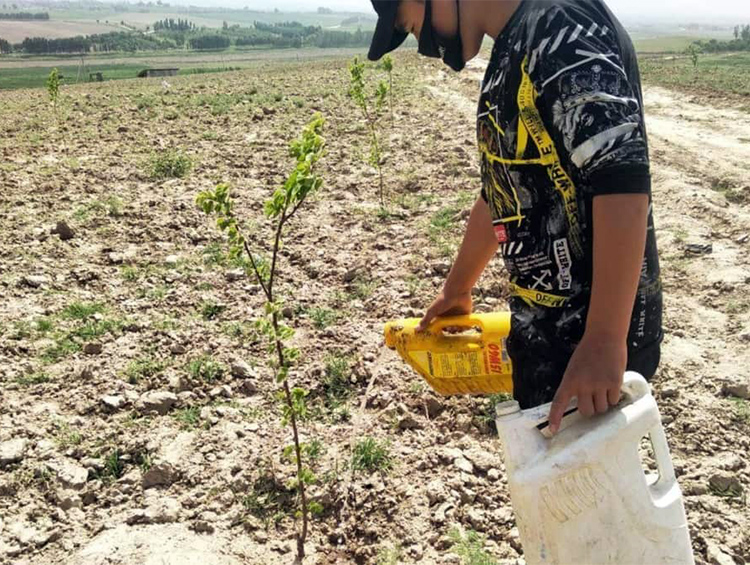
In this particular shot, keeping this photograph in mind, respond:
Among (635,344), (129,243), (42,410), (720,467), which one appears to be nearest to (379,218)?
(129,243)

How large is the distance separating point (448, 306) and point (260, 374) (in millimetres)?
1864

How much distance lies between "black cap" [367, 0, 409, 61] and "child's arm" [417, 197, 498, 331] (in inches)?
17.8

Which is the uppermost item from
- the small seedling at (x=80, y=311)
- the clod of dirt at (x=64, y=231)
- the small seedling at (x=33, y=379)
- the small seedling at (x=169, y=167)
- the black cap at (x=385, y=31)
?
the black cap at (x=385, y=31)

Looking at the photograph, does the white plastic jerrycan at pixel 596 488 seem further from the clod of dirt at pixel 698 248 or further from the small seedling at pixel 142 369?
the clod of dirt at pixel 698 248

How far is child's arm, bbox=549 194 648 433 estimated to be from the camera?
125 centimetres

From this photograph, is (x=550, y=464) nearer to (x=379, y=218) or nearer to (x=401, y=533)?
(x=401, y=533)

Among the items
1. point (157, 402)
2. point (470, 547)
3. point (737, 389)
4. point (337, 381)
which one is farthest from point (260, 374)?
point (737, 389)

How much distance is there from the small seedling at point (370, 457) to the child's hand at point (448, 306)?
1.02 meters

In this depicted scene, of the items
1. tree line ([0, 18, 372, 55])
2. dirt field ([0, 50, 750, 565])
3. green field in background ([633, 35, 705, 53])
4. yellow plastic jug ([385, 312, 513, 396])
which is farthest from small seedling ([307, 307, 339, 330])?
tree line ([0, 18, 372, 55])

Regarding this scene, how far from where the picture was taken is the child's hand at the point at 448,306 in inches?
80.5

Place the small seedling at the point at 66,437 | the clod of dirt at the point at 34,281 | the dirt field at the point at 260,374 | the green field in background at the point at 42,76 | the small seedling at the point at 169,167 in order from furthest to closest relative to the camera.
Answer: the green field in background at the point at 42,76 < the small seedling at the point at 169,167 < the clod of dirt at the point at 34,281 < the small seedling at the point at 66,437 < the dirt field at the point at 260,374

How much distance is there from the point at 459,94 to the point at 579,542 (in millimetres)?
15401

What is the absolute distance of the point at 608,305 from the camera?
4.27 feet

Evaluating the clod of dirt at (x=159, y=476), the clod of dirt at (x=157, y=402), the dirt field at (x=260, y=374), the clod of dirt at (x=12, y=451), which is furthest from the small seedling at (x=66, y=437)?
the clod of dirt at (x=159, y=476)
